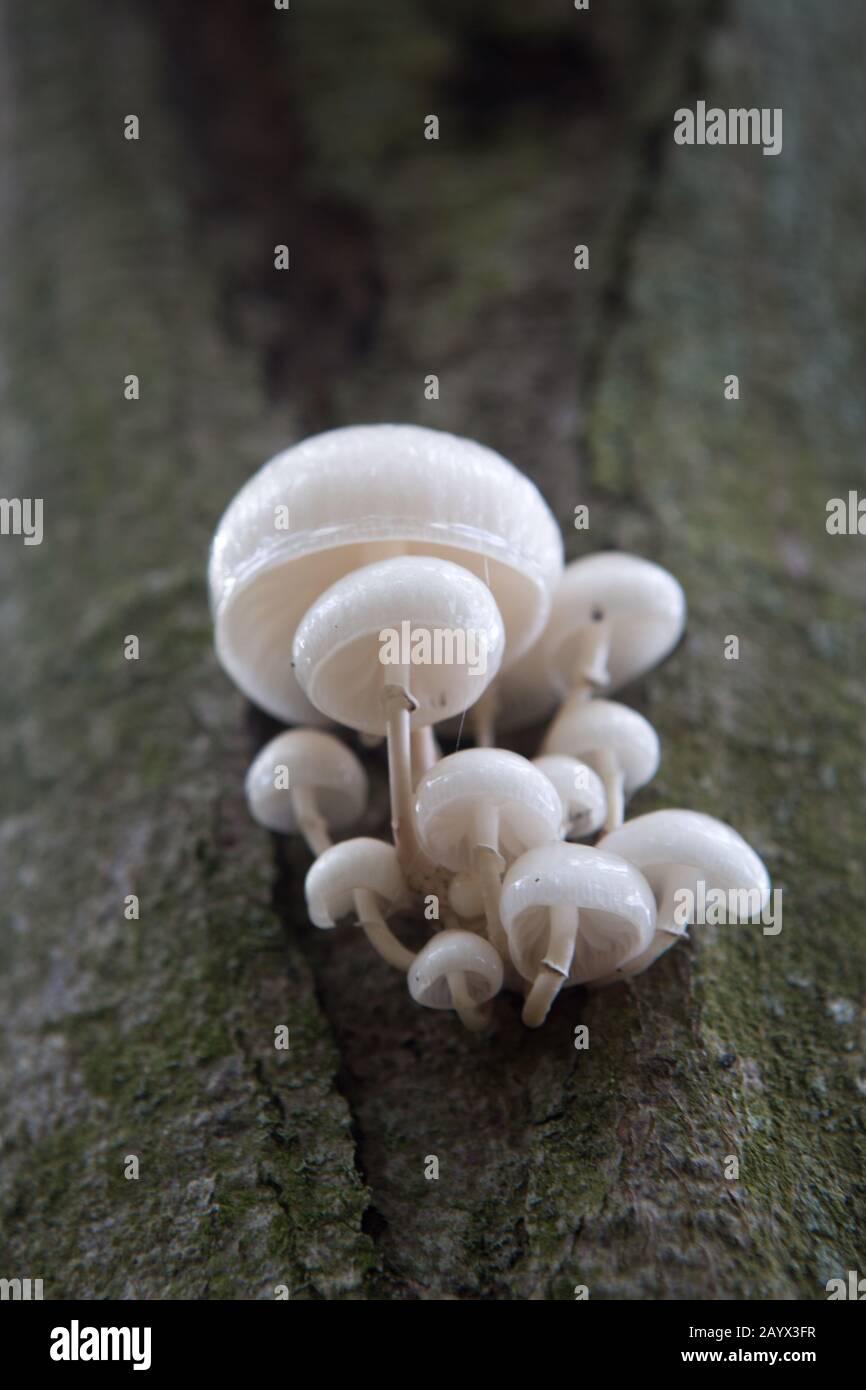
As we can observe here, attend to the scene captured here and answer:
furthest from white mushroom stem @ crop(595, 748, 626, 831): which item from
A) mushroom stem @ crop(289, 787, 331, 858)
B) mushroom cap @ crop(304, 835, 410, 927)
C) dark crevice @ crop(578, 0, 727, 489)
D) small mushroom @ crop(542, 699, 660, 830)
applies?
dark crevice @ crop(578, 0, 727, 489)

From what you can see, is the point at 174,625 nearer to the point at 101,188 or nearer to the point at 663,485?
the point at 663,485

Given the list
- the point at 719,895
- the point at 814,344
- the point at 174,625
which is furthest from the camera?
the point at 814,344

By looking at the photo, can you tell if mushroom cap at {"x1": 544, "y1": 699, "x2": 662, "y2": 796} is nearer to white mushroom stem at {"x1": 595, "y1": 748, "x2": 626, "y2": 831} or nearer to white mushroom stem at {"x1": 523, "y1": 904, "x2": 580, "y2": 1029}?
white mushroom stem at {"x1": 595, "y1": 748, "x2": 626, "y2": 831}

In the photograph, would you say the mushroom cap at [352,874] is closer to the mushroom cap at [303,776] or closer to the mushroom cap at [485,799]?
the mushroom cap at [485,799]

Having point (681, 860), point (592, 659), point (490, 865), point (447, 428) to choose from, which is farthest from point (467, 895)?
point (447, 428)

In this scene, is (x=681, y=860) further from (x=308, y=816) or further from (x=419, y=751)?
(x=308, y=816)

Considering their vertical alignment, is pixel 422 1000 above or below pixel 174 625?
below

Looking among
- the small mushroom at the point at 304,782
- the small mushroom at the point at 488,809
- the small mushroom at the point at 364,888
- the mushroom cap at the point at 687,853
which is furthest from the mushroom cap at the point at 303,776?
the mushroom cap at the point at 687,853
